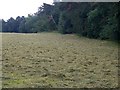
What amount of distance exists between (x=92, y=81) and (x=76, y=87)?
0.75 metres

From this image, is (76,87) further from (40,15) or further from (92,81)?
(40,15)

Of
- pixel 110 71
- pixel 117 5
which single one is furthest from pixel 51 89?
pixel 117 5

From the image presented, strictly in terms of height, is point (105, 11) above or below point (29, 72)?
above

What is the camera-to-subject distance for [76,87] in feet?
20.0

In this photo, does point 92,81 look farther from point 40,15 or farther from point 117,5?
point 40,15

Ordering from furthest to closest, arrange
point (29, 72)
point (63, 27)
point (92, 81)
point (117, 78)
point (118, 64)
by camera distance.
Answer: point (63, 27)
point (118, 64)
point (29, 72)
point (117, 78)
point (92, 81)

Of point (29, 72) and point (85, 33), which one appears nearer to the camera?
point (29, 72)

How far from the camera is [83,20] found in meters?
29.9

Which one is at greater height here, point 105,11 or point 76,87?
point 105,11

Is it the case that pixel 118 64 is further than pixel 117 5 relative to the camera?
No

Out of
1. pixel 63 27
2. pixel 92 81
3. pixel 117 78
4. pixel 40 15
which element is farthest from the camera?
pixel 40 15

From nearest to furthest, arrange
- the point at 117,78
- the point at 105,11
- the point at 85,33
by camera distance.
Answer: the point at 117,78 < the point at 105,11 < the point at 85,33

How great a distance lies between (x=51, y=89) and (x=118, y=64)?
166 inches

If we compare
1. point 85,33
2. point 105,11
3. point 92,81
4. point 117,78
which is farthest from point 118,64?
point 85,33
